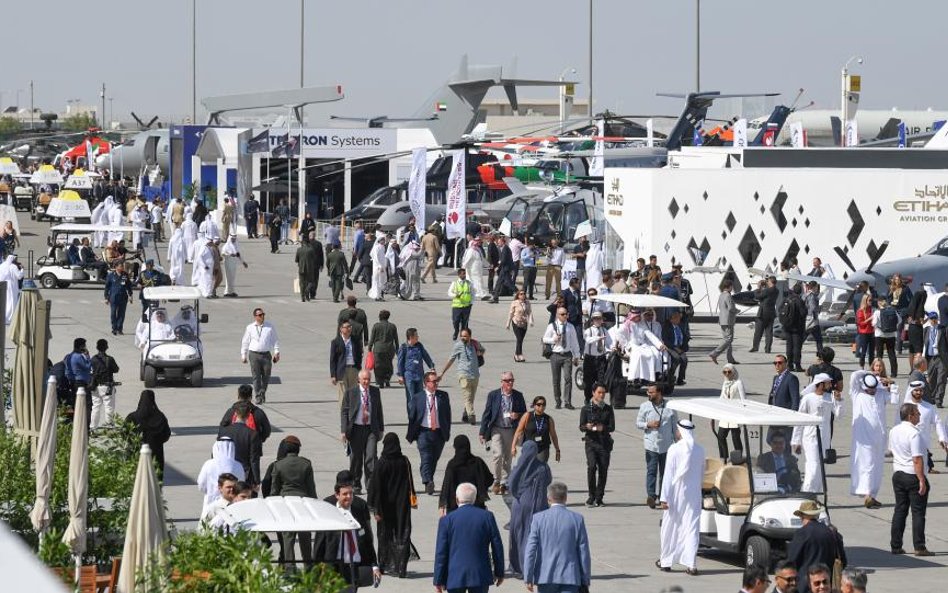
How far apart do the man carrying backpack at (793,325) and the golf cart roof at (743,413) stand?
12.2 meters

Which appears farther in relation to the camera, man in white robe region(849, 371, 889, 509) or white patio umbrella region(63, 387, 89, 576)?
man in white robe region(849, 371, 889, 509)

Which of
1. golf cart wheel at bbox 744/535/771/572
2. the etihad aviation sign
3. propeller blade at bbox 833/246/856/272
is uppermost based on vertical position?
the etihad aviation sign

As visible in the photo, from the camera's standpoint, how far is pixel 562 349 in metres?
21.9

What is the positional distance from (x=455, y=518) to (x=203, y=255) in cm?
2477

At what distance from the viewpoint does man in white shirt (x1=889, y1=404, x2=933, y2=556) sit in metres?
13.9

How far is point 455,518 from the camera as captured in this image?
35.0ft

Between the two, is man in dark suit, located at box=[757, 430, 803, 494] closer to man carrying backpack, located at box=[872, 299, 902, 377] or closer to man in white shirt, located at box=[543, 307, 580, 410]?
man in white shirt, located at box=[543, 307, 580, 410]

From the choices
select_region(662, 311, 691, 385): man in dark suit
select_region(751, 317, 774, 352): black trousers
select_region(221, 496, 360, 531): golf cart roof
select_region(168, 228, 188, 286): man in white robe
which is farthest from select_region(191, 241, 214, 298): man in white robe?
select_region(221, 496, 360, 531): golf cart roof

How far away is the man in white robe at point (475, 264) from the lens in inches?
1391

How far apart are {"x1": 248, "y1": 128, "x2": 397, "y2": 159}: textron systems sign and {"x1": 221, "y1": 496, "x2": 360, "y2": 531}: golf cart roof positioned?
143ft

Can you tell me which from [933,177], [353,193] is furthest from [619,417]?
[353,193]

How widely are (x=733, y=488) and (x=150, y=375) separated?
37.9ft

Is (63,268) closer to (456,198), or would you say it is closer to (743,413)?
(456,198)

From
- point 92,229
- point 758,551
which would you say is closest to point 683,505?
point 758,551
